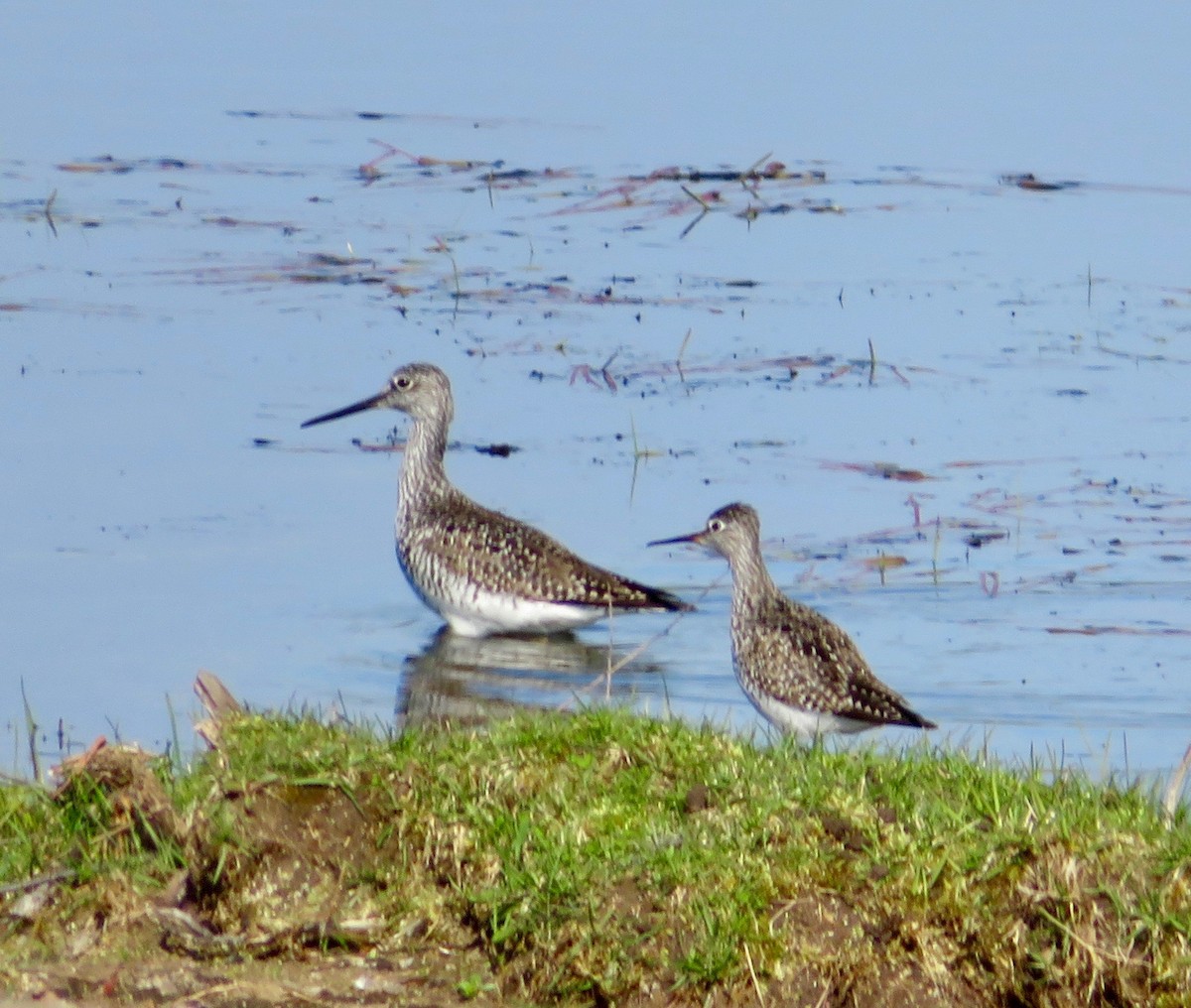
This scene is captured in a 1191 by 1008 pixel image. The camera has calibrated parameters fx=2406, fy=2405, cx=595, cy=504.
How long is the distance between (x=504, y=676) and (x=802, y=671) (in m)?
1.74

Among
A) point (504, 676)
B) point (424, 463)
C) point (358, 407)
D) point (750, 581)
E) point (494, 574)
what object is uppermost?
point (358, 407)

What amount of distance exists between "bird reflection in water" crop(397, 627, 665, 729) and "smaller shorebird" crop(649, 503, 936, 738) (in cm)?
44

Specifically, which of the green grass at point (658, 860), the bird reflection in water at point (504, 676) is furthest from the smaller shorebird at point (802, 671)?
the green grass at point (658, 860)

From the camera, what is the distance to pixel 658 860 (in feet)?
16.5

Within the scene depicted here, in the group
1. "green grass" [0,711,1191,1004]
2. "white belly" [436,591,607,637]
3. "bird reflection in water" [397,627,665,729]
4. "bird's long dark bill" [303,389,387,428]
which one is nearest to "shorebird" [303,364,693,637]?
"white belly" [436,591,607,637]

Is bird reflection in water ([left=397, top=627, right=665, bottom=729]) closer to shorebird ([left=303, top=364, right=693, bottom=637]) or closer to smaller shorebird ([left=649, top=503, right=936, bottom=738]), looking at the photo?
shorebird ([left=303, top=364, right=693, bottom=637])

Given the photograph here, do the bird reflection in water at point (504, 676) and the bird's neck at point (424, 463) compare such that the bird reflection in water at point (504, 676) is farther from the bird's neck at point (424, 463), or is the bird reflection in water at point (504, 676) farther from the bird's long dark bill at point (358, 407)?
the bird's long dark bill at point (358, 407)

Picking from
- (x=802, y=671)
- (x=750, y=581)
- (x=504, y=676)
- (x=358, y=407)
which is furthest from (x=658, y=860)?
(x=358, y=407)

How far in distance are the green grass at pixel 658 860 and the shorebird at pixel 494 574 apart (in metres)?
4.16

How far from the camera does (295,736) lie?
5703 mm

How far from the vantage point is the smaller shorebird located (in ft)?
26.1

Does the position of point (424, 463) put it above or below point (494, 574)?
above

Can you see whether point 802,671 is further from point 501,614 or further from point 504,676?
point 501,614

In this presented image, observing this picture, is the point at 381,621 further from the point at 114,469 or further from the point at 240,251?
the point at 240,251
